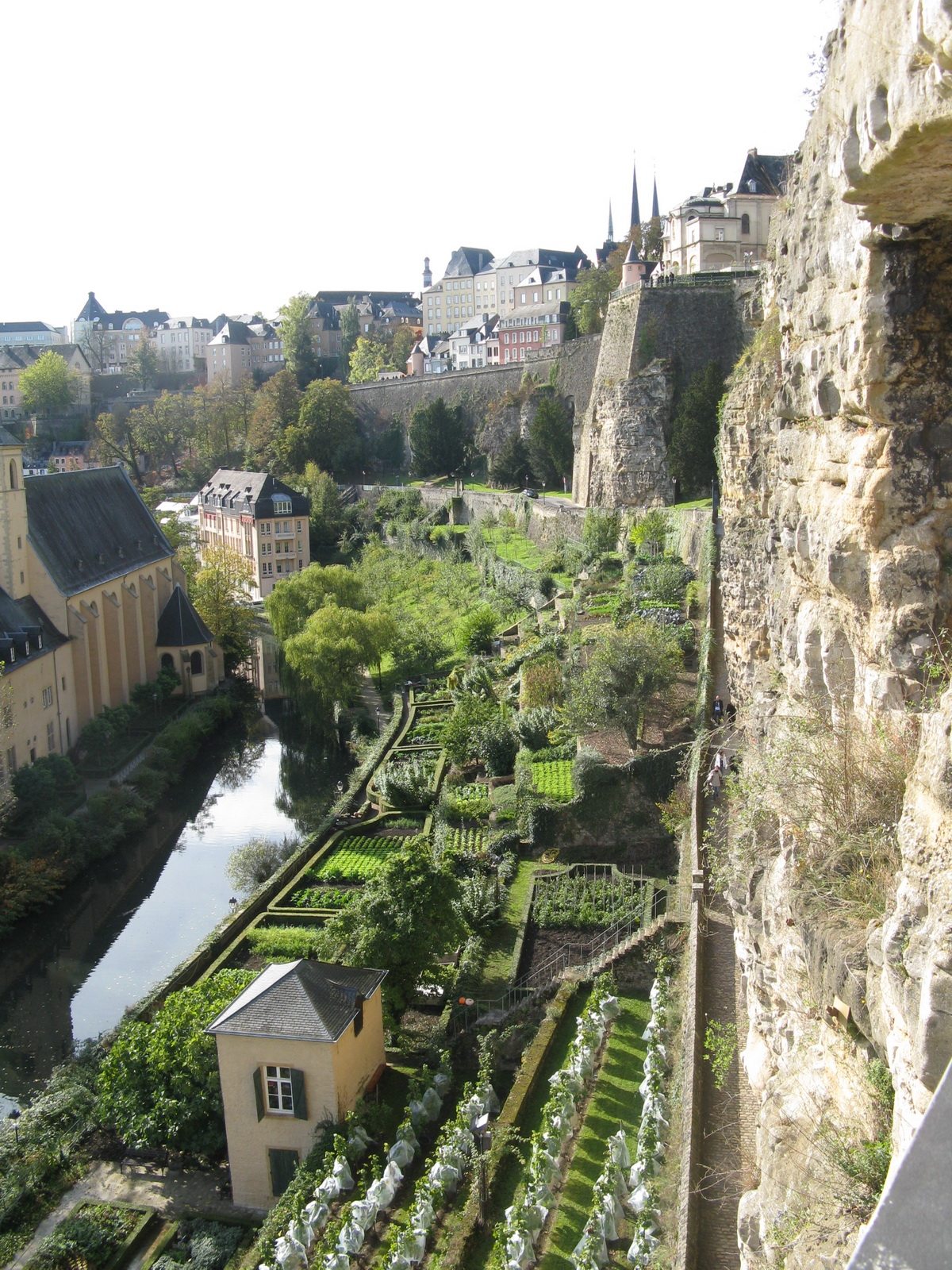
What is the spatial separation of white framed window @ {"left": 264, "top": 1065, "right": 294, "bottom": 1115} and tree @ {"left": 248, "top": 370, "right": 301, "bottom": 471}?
204 ft

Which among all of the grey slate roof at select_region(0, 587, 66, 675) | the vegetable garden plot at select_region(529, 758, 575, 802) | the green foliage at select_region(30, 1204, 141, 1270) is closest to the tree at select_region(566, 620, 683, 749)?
the vegetable garden plot at select_region(529, 758, 575, 802)

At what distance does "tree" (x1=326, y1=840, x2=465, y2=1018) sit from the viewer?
1836 cm

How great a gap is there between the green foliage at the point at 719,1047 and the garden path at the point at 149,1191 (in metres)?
6.86

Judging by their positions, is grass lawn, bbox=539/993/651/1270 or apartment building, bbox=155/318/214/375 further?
apartment building, bbox=155/318/214/375

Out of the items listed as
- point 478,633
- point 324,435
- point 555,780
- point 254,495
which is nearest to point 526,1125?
point 555,780

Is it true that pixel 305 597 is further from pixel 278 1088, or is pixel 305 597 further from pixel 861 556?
pixel 861 556

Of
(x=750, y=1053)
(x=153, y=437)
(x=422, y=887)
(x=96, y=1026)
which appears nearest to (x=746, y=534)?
(x=422, y=887)

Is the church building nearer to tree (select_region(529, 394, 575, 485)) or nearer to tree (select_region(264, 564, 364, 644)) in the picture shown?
tree (select_region(264, 564, 364, 644))

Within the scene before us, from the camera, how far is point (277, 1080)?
16125mm

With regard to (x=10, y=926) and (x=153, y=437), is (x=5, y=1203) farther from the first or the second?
(x=153, y=437)

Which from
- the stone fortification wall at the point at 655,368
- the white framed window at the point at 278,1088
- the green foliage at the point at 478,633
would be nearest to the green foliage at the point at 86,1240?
the white framed window at the point at 278,1088

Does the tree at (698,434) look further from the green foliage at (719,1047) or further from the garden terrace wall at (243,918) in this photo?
the green foliage at (719,1047)

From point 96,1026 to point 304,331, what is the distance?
260ft

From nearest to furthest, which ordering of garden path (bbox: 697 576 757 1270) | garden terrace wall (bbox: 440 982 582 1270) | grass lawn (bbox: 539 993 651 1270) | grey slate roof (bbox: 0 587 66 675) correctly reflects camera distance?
garden path (bbox: 697 576 757 1270) < grass lawn (bbox: 539 993 651 1270) < garden terrace wall (bbox: 440 982 582 1270) < grey slate roof (bbox: 0 587 66 675)
